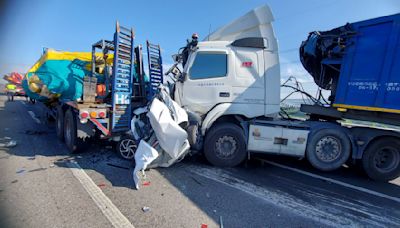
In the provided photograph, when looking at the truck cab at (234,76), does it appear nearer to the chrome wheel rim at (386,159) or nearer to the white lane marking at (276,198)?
the white lane marking at (276,198)

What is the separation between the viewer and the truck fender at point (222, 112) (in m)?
4.38

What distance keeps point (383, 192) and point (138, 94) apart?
5842mm

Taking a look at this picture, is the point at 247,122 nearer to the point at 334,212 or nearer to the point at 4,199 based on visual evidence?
the point at 334,212

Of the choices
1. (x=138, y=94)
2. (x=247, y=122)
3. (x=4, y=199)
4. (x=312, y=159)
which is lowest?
(x=4, y=199)

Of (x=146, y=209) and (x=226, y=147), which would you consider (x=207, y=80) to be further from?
(x=146, y=209)

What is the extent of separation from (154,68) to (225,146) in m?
2.97

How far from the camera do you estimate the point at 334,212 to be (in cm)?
299

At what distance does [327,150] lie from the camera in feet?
14.6

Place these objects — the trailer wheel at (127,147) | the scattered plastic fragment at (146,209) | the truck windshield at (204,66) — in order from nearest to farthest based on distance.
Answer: the scattered plastic fragment at (146,209) < the truck windshield at (204,66) < the trailer wheel at (127,147)

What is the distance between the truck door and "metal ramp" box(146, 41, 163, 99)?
1359 mm

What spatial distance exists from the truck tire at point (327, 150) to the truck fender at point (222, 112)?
5.21 ft

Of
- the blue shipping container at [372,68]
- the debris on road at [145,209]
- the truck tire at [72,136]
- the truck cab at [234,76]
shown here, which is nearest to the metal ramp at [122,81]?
the truck tire at [72,136]

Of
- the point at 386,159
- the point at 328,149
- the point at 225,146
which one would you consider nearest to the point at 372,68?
the point at 328,149

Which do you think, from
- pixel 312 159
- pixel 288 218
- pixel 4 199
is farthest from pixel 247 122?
pixel 4 199
